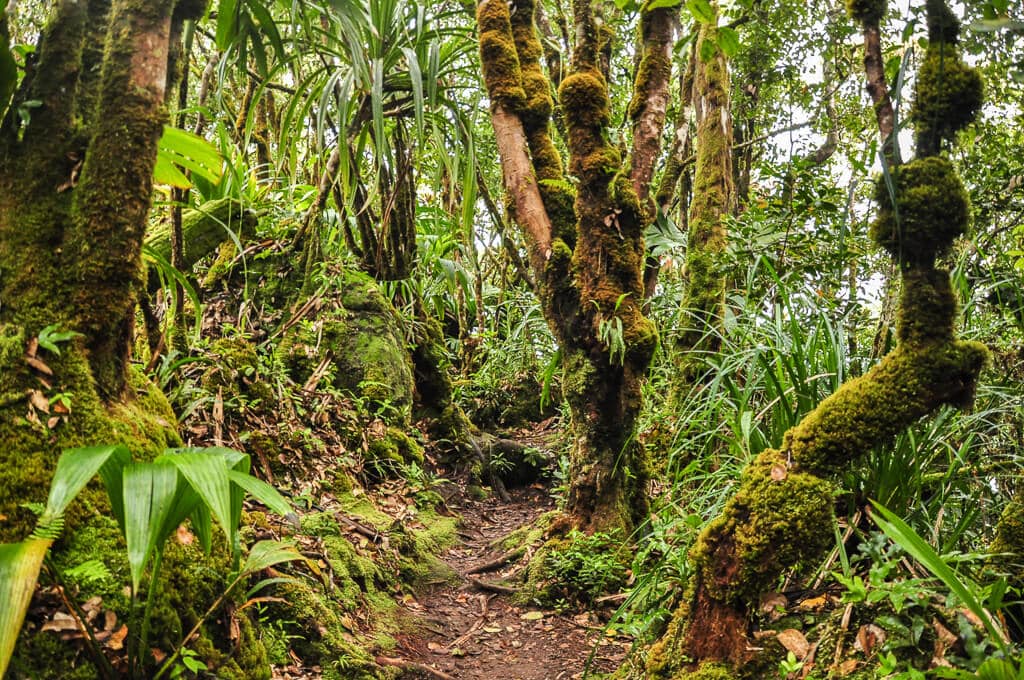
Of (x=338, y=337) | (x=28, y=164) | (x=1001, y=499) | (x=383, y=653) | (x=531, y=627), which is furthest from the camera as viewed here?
(x=338, y=337)

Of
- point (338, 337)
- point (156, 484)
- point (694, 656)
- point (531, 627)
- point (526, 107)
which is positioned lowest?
point (531, 627)

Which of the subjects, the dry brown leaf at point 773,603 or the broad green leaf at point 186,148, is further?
the broad green leaf at point 186,148

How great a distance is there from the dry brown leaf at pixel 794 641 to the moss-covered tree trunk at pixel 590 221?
1670mm

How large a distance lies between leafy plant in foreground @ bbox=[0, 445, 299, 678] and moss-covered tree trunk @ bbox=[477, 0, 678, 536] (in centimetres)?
239

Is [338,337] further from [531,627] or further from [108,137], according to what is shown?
[108,137]

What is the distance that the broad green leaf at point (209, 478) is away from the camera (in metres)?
1.31

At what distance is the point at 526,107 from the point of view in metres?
3.93

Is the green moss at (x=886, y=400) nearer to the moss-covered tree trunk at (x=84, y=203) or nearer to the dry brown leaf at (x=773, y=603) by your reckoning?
the dry brown leaf at (x=773, y=603)

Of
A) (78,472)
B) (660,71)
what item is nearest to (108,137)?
(78,472)

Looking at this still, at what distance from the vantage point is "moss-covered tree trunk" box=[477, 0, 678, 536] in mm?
3689

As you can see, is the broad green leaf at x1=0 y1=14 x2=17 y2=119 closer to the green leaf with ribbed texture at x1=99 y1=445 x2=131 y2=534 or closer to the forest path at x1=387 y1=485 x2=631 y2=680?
the green leaf with ribbed texture at x1=99 y1=445 x2=131 y2=534

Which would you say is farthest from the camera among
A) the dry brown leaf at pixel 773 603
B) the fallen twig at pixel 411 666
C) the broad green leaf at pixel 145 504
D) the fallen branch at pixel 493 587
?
the fallen branch at pixel 493 587

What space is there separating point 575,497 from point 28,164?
2.90 meters

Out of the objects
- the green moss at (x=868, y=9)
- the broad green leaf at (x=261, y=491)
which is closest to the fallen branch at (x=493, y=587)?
the broad green leaf at (x=261, y=491)
